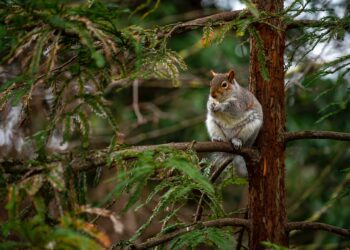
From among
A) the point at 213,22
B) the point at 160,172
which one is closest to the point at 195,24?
the point at 213,22

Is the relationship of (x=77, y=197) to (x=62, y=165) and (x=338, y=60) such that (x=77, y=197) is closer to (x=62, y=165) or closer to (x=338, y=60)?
(x=62, y=165)

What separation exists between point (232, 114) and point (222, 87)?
0.25m

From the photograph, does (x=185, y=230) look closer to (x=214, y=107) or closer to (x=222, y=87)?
(x=214, y=107)

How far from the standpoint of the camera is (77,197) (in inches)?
76.6

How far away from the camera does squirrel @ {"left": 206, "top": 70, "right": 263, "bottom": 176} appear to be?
10.1 feet

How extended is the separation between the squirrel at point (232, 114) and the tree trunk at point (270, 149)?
8.4 inches

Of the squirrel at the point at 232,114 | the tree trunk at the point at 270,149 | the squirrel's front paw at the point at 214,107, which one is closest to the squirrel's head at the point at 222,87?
the squirrel at the point at 232,114

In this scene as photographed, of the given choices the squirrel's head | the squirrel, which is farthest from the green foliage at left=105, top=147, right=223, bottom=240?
the squirrel's head

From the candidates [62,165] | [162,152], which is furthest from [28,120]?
[162,152]

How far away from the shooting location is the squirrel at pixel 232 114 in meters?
3.09

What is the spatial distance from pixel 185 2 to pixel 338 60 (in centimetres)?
631

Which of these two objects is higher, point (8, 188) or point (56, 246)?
point (8, 188)

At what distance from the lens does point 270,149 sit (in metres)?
2.62

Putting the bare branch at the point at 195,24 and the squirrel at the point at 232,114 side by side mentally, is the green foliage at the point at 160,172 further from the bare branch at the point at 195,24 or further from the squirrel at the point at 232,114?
the squirrel at the point at 232,114
